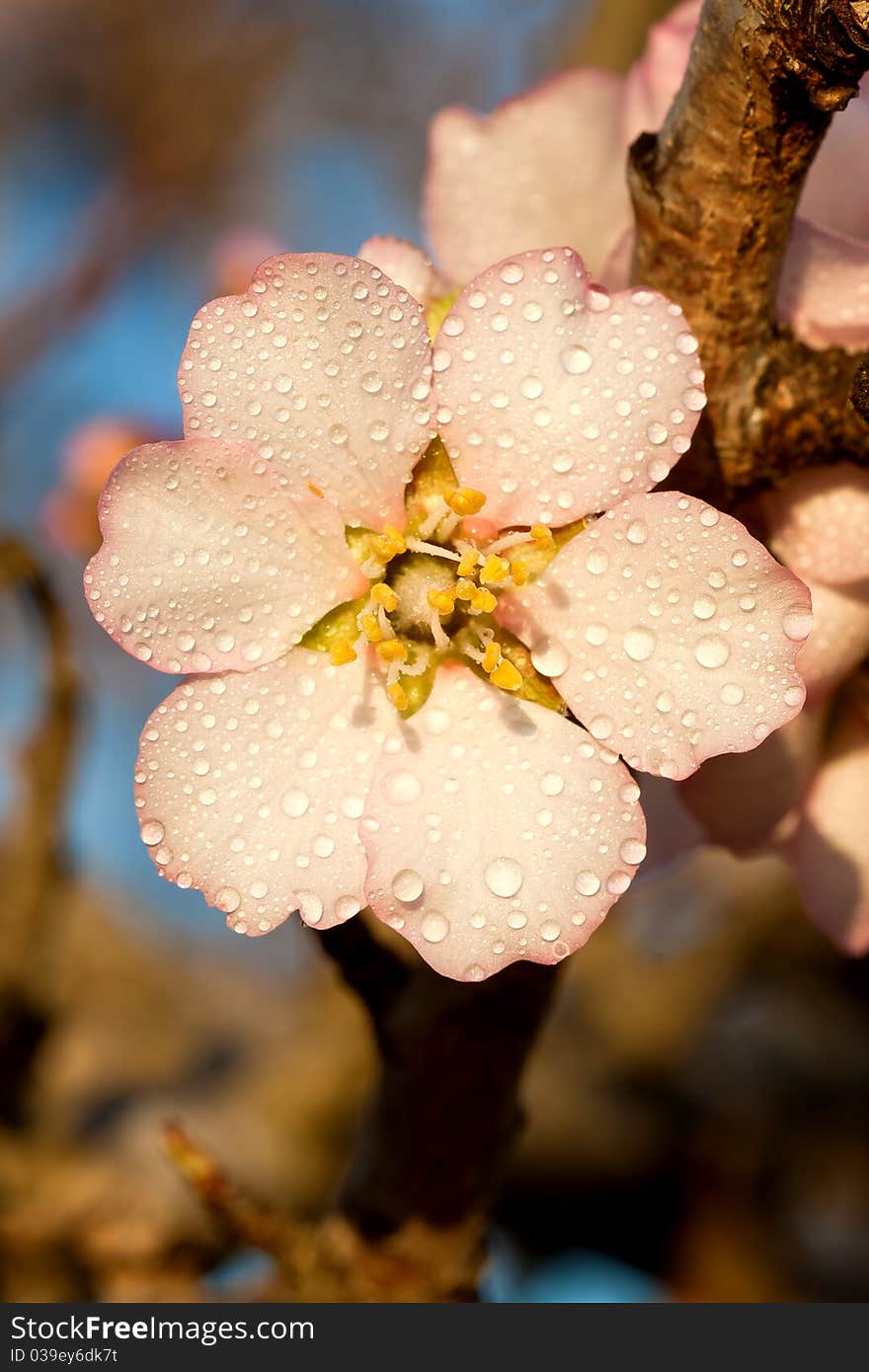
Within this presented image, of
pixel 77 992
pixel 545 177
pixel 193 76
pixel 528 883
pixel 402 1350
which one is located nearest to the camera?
pixel 528 883

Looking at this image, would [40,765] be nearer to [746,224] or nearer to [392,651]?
[392,651]

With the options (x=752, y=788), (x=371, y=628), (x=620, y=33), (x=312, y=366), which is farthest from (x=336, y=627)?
(x=620, y=33)

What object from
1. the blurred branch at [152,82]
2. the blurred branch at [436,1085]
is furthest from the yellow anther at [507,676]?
the blurred branch at [152,82]

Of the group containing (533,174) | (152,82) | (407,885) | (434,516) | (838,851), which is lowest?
(152,82)

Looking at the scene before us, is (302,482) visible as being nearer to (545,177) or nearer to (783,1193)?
(545,177)

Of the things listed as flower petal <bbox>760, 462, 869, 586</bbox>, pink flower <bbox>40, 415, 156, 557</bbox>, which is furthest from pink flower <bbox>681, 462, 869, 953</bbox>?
pink flower <bbox>40, 415, 156, 557</bbox>

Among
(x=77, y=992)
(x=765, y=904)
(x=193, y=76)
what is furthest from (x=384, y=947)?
(x=193, y=76)
